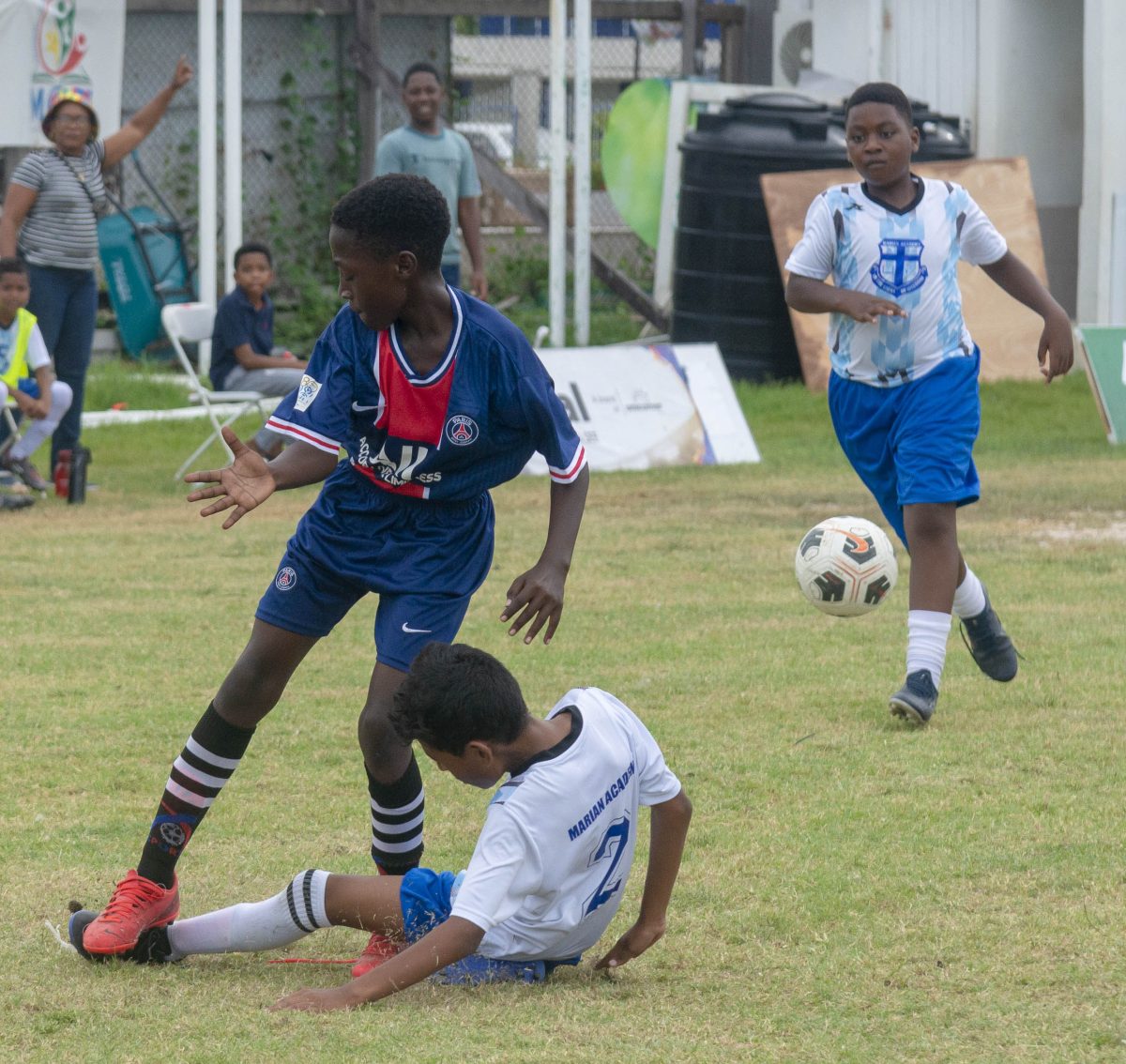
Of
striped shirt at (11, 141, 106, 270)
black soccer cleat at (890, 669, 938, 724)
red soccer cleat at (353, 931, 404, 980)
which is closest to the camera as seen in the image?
red soccer cleat at (353, 931, 404, 980)

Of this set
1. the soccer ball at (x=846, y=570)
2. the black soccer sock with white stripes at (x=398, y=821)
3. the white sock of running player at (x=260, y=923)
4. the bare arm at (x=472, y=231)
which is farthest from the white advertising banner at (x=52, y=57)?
the white sock of running player at (x=260, y=923)

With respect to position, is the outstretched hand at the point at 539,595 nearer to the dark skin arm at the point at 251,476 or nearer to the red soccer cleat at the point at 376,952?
the dark skin arm at the point at 251,476

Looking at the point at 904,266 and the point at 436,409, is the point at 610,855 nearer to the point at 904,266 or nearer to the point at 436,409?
the point at 436,409

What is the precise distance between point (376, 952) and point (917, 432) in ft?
8.72

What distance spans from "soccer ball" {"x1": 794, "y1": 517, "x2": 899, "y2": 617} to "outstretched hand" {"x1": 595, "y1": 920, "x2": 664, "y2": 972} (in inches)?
102

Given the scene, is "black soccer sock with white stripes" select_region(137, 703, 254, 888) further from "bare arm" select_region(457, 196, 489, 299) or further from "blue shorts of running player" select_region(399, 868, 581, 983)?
"bare arm" select_region(457, 196, 489, 299)

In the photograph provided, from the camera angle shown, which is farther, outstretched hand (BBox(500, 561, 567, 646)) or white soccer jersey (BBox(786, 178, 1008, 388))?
white soccer jersey (BBox(786, 178, 1008, 388))

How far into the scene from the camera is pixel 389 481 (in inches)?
150

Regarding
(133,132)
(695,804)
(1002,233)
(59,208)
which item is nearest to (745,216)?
(1002,233)

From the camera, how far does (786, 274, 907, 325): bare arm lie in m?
5.41

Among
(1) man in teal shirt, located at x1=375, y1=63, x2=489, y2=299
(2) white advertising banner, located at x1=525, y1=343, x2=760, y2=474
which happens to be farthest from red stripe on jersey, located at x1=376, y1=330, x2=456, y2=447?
(2) white advertising banner, located at x1=525, y1=343, x2=760, y2=474

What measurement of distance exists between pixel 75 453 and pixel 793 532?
382 centimetres

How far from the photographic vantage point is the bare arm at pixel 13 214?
9570 millimetres

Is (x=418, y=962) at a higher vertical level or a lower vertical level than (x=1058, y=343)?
lower
